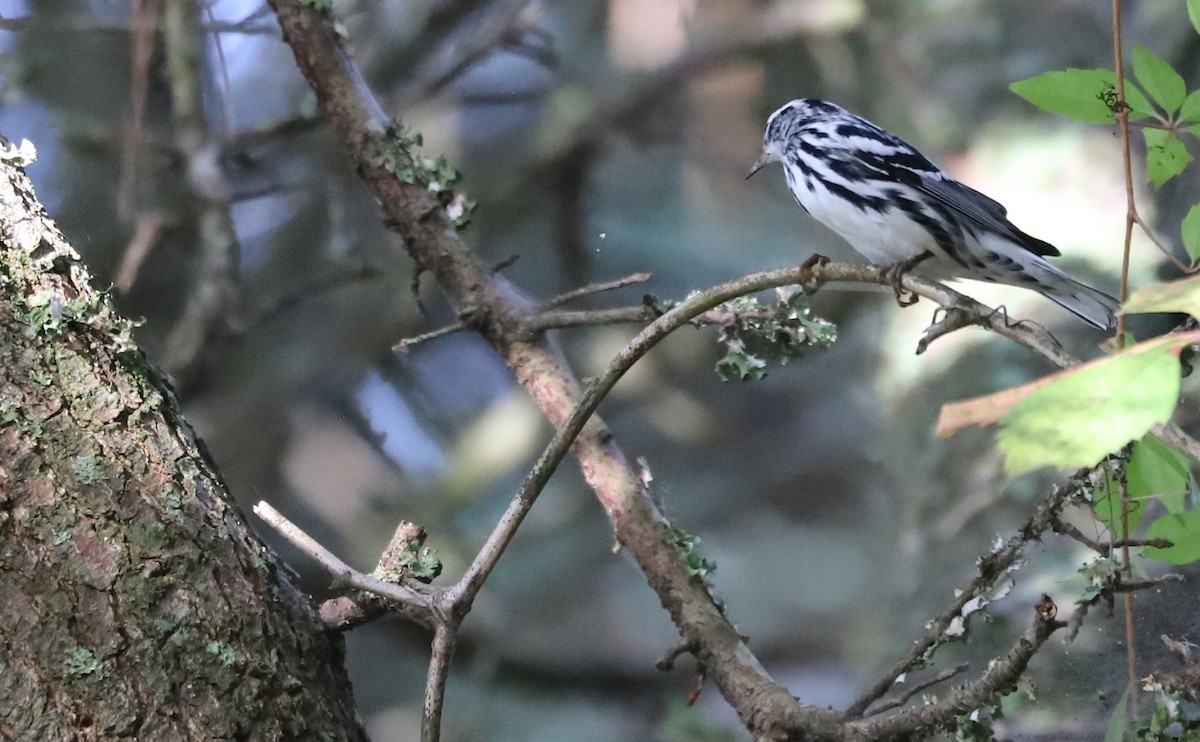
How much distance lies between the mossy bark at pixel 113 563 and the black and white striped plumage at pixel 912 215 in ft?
1.97

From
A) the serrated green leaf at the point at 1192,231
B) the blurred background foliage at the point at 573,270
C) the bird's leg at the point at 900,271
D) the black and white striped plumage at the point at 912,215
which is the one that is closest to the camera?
the serrated green leaf at the point at 1192,231

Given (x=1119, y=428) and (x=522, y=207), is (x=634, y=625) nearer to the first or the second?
(x=522, y=207)

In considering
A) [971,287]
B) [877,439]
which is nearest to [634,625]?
[877,439]

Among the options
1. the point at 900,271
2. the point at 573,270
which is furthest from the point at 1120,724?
the point at 573,270

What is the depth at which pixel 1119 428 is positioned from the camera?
0.29 meters

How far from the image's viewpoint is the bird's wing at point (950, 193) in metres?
0.91

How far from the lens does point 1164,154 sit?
551 mm

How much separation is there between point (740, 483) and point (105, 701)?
1174 millimetres

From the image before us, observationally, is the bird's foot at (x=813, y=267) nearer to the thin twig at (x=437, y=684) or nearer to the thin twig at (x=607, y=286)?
the thin twig at (x=607, y=286)

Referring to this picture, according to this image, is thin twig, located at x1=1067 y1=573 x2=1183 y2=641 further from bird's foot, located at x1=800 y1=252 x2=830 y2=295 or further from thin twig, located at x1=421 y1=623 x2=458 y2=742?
thin twig, located at x1=421 y1=623 x2=458 y2=742

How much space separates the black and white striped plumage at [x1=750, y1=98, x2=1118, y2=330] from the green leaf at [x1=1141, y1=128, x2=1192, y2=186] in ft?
1.00

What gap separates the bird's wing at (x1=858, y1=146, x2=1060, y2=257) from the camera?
35.9 inches

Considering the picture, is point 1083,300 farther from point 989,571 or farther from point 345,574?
point 345,574

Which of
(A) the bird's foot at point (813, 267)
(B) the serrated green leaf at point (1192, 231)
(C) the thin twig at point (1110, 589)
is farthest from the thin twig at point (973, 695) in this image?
(A) the bird's foot at point (813, 267)
